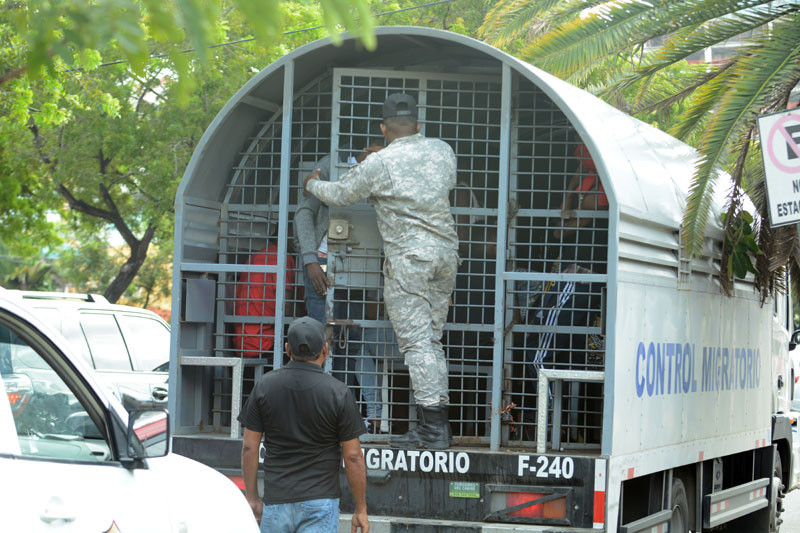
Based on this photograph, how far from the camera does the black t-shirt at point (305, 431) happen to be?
5.16 meters

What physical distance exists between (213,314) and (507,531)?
7.84 ft

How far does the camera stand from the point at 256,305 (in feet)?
23.5

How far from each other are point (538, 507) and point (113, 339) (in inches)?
240

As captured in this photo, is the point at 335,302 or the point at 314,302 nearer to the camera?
the point at 335,302

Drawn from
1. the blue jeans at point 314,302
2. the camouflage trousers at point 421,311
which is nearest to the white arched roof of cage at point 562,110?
the blue jeans at point 314,302

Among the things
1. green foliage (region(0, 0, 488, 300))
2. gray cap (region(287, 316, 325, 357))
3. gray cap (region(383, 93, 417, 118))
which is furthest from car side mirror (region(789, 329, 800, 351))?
gray cap (region(287, 316, 325, 357))

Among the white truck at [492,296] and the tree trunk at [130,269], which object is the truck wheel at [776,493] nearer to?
the white truck at [492,296]

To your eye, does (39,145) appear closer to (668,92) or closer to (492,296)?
(668,92)

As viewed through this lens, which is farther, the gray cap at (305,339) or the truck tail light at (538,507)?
the truck tail light at (538,507)

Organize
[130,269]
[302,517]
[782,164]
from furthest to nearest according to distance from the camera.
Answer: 1. [130,269]
2. [782,164]
3. [302,517]

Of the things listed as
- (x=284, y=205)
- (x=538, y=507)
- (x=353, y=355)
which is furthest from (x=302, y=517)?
(x=284, y=205)

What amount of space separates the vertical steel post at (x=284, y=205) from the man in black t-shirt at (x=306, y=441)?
1.29 metres

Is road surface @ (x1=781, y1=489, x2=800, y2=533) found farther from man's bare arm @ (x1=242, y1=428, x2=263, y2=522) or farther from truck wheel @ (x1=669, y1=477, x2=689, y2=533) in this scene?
man's bare arm @ (x1=242, y1=428, x2=263, y2=522)

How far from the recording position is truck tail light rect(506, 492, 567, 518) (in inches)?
233
